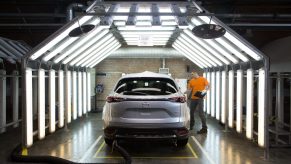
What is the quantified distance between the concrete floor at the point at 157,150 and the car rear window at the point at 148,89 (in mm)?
1273

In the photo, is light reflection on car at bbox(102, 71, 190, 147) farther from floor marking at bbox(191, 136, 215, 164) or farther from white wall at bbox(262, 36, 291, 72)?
white wall at bbox(262, 36, 291, 72)

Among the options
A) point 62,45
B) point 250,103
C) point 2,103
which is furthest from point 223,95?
point 2,103

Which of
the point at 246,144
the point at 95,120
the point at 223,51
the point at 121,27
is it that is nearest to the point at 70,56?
the point at 121,27

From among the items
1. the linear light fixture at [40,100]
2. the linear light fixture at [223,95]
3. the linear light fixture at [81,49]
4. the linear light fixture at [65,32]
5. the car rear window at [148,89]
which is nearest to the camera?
the linear light fixture at [65,32]

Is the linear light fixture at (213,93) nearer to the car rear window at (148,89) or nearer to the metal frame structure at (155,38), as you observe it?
the metal frame structure at (155,38)

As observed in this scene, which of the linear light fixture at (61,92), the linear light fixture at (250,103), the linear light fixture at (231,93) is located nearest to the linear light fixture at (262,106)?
the linear light fixture at (250,103)

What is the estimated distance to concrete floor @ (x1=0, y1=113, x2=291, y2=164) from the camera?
6707 millimetres

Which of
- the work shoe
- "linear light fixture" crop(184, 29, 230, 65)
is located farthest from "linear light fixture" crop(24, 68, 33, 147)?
the work shoe

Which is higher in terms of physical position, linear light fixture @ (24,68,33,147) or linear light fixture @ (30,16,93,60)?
linear light fixture @ (30,16,93,60)

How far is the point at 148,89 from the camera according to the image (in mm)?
7273

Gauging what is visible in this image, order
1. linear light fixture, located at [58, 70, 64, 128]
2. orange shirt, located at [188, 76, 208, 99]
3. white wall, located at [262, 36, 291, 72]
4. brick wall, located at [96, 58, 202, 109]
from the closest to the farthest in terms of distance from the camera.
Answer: orange shirt, located at [188, 76, 208, 99] → linear light fixture, located at [58, 70, 64, 128] → white wall, located at [262, 36, 291, 72] → brick wall, located at [96, 58, 202, 109]

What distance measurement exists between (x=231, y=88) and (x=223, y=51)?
1.42m

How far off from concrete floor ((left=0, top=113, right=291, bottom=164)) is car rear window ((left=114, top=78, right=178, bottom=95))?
1.27 metres

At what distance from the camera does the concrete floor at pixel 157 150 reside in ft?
22.0
